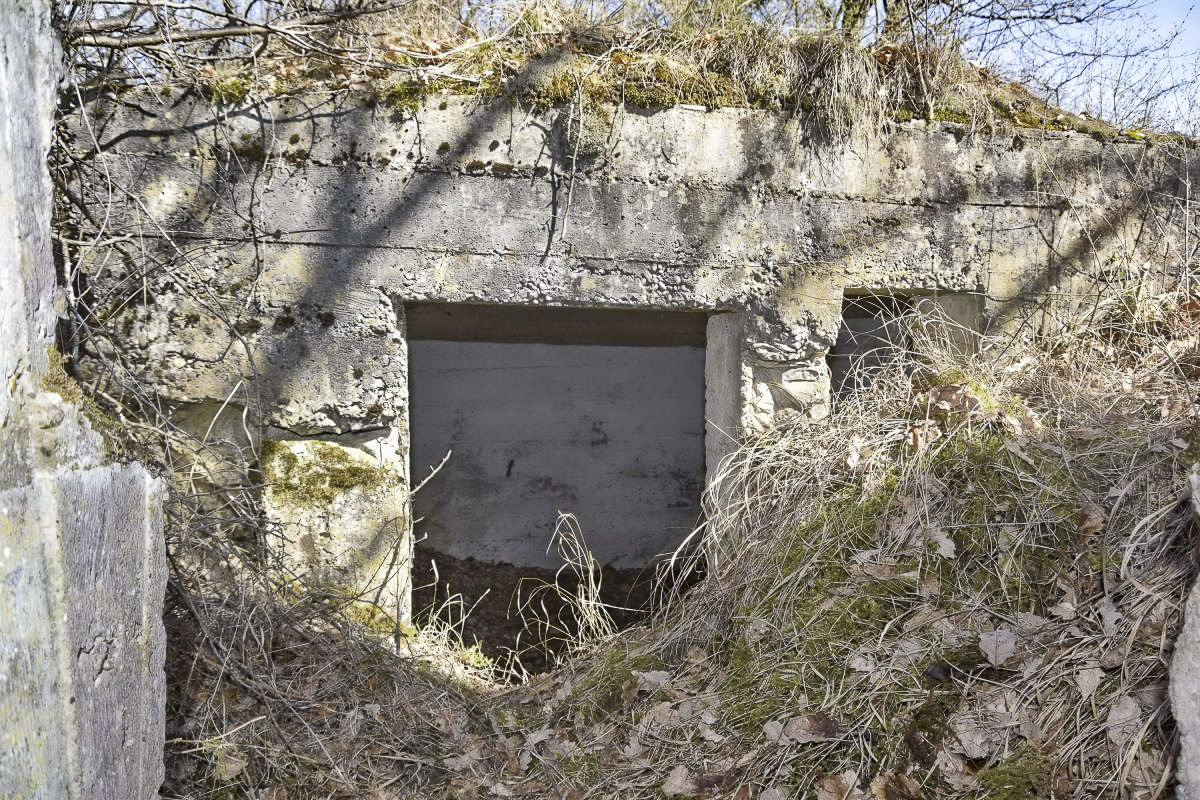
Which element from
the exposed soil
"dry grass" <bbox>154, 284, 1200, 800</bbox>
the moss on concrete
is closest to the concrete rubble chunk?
the moss on concrete

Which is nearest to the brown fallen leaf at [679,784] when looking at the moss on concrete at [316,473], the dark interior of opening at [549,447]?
the moss on concrete at [316,473]

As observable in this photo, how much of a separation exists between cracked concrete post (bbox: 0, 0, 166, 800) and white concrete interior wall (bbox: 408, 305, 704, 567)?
442cm

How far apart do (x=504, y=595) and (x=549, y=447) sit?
50.2 inches

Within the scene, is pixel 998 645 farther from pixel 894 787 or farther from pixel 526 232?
pixel 526 232

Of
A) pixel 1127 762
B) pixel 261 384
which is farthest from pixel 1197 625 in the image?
pixel 261 384

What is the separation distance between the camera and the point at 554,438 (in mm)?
7195

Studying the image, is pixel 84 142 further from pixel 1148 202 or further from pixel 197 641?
pixel 1148 202

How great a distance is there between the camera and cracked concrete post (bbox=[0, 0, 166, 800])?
1.89m

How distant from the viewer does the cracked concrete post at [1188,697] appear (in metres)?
2.01

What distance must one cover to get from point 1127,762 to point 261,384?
123 inches

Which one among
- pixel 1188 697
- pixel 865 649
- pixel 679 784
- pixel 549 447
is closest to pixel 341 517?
pixel 679 784

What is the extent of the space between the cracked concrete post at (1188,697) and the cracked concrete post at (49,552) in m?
2.48

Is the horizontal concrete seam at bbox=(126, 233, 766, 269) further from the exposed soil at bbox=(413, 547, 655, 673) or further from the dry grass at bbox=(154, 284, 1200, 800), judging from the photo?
the exposed soil at bbox=(413, 547, 655, 673)

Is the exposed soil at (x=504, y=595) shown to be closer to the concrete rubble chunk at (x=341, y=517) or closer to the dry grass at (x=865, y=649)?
the dry grass at (x=865, y=649)
